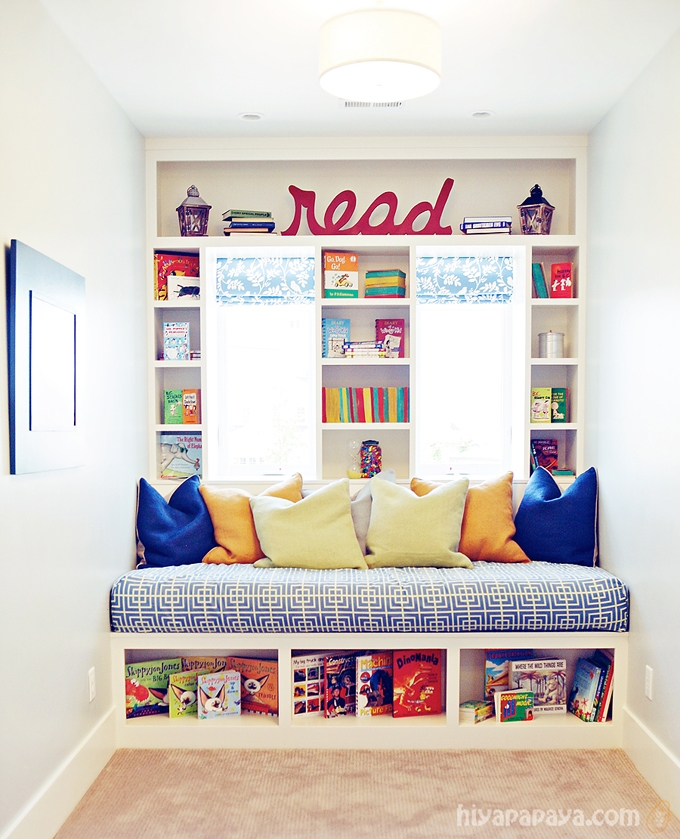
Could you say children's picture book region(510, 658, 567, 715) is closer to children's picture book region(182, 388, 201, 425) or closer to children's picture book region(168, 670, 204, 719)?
children's picture book region(168, 670, 204, 719)

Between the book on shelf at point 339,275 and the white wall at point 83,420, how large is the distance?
90 cm

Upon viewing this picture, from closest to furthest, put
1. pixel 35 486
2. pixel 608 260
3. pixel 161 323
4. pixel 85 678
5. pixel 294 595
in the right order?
pixel 35 486 → pixel 85 678 → pixel 294 595 → pixel 608 260 → pixel 161 323

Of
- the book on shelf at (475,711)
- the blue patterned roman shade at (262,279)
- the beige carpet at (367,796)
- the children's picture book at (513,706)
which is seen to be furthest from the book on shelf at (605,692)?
the blue patterned roman shade at (262,279)

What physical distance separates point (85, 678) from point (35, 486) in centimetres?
86

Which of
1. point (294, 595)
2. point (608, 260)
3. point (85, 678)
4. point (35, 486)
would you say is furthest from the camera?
point (608, 260)

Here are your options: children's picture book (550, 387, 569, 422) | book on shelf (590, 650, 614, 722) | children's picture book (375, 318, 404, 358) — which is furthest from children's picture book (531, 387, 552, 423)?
book on shelf (590, 650, 614, 722)

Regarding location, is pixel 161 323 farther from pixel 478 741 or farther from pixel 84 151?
pixel 478 741

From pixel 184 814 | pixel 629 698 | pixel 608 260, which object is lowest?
pixel 184 814

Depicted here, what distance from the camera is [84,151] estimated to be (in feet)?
9.25

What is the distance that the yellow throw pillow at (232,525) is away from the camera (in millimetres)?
3408

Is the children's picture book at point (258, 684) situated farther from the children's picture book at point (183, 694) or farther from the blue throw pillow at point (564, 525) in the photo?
the blue throw pillow at point (564, 525)

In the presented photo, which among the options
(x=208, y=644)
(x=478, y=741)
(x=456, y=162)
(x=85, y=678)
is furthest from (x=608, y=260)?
(x=85, y=678)

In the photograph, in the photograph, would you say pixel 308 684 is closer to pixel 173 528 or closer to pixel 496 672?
pixel 496 672

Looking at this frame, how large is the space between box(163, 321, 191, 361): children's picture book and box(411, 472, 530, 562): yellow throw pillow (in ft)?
5.13
